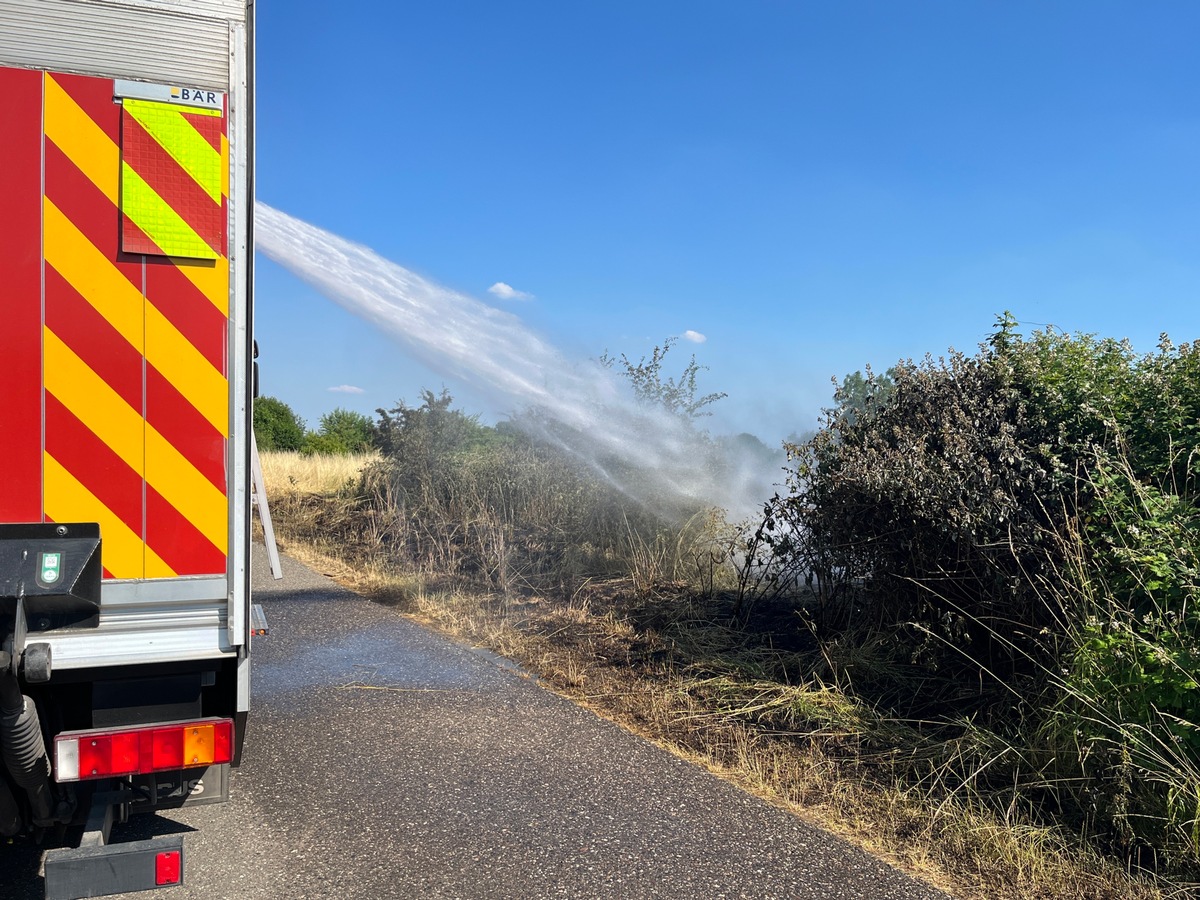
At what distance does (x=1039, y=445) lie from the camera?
4.91 m

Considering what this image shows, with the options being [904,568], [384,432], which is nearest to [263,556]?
[384,432]

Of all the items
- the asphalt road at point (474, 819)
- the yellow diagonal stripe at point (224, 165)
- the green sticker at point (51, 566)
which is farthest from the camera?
the asphalt road at point (474, 819)

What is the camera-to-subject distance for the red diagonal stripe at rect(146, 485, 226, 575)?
2730mm

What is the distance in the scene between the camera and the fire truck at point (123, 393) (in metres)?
2.59

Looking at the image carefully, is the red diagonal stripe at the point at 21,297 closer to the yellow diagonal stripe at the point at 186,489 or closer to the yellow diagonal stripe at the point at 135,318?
the yellow diagonal stripe at the point at 135,318

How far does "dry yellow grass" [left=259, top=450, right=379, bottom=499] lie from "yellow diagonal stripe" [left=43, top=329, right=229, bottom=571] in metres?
13.0

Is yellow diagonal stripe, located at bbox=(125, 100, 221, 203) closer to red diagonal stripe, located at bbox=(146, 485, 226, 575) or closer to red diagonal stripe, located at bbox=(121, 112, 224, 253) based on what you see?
red diagonal stripe, located at bbox=(121, 112, 224, 253)

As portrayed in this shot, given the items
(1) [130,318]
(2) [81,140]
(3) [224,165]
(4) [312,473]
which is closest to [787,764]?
(1) [130,318]

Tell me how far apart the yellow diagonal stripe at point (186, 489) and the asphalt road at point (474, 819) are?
139 centimetres

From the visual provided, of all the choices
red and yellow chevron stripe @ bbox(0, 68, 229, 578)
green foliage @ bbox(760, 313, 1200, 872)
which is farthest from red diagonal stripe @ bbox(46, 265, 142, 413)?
green foliage @ bbox(760, 313, 1200, 872)

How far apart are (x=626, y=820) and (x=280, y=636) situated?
14.1 feet

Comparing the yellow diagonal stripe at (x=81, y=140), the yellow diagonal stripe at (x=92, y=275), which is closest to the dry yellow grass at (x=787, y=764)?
the yellow diagonal stripe at (x=92, y=275)

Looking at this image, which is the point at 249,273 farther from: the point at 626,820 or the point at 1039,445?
the point at 1039,445

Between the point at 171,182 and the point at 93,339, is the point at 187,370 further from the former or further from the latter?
the point at 171,182
